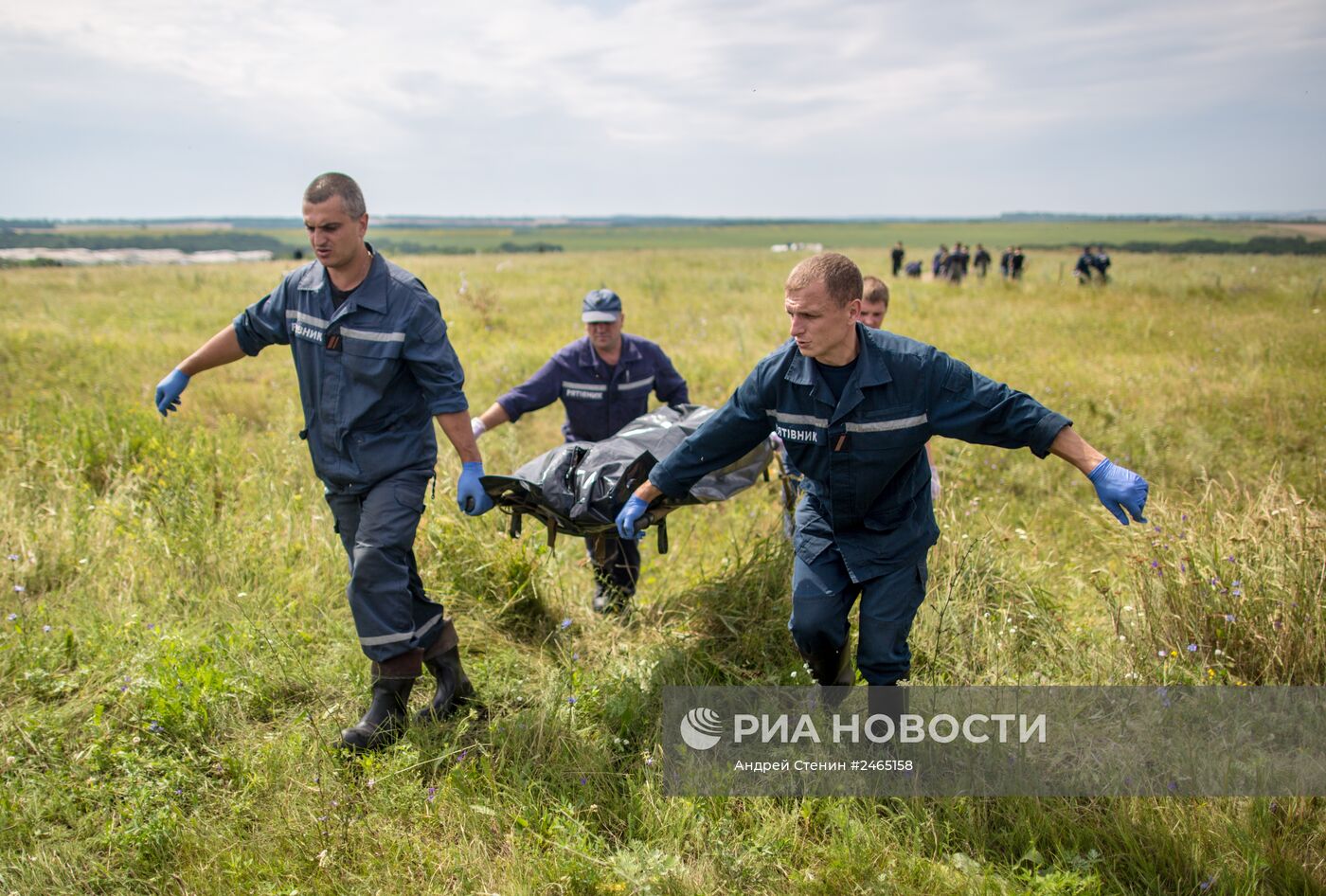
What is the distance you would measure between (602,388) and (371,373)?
1606mm

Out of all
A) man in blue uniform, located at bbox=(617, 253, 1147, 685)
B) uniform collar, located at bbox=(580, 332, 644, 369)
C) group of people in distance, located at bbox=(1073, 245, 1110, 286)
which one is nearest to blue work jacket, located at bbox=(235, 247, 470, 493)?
man in blue uniform, located at bbox=(617, 253, 1147, 685)

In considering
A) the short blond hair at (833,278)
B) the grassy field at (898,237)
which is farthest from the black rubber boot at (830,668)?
the grassy field at (898,237)

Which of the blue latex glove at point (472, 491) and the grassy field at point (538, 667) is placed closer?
the grassy field at point (538, 667)

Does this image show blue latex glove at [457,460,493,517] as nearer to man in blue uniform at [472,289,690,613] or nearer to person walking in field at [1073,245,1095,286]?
man in blue uniform at [472,289,690,613]

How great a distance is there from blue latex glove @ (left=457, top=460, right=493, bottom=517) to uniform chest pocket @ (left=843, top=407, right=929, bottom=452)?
4.78ft

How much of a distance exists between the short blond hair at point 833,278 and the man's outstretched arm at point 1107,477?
797 millimetres

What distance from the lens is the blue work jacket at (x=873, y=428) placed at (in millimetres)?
2557

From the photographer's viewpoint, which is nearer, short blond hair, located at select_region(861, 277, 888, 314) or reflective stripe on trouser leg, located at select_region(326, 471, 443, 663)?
reflective stripe on trouser leg, located at select_region(326, 471, 443, 663)

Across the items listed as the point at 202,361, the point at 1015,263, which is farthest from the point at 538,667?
the point at 1015,263

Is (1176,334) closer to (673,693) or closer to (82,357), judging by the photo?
(673,693)

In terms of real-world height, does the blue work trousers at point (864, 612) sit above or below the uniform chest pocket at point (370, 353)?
below

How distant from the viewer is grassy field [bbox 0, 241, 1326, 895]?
2.31 metres

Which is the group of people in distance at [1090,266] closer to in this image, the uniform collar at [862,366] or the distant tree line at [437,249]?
the uniform collar at [862,366]

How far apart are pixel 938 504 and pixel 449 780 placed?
3.01m
